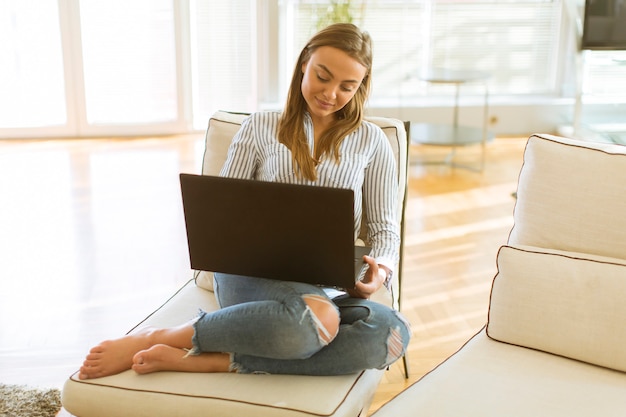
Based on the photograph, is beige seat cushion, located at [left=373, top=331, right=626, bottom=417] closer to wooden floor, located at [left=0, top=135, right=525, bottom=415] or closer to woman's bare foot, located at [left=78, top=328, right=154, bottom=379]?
woman's bare foot, located at [left=78, top=328, right=154, bottom=379]

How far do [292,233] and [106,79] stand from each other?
168 inches

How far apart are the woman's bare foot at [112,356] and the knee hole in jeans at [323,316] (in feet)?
1.23

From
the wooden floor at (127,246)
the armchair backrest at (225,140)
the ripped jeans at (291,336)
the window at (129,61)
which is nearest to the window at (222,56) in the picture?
the window at (129,61)

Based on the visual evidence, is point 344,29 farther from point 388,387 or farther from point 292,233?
point 388,387

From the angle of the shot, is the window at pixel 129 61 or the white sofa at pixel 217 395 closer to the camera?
the white sofa at pixel 217 395

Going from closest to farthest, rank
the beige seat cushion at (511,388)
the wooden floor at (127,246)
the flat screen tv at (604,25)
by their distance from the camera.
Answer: the beige seat cushion at (511,388) → the wooden floor at (127,246) → the flat screen tv at (604,25)

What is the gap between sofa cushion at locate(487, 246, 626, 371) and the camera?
1.72 metres

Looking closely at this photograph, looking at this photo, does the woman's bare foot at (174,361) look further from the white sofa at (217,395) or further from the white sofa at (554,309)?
the white sofa at (554,309)

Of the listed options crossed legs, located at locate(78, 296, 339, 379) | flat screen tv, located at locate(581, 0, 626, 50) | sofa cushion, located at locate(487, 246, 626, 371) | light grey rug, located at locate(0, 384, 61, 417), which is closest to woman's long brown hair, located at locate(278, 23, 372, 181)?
crossed legs, located at locate(78, 296, 339, 379)

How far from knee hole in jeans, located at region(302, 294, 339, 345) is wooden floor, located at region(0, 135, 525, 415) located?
72 centimetres

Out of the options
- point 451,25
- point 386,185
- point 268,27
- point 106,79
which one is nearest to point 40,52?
point 106,79

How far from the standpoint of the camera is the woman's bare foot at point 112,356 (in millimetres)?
1688

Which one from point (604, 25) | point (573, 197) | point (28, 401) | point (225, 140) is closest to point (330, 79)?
point (225, 140)

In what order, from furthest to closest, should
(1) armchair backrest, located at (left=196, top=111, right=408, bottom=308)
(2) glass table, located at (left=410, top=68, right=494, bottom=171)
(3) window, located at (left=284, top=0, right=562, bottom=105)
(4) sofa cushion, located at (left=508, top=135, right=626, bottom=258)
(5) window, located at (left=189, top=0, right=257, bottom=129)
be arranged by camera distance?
1. (3) window, located at (left=284, top=0, right=562, bottom=105)
2. (5) window, located at (left=189, top=0, right=257, bottom=129)
3. (2) glass table, located at (left=410, top=68, right=494, bottom=171)
4. (1) armchair backrest, located at (left=196, top=111, right=408, bottom=308)
5. (4) sofa cushion, located at (left=508, top=135, right=626, bottom=258)
